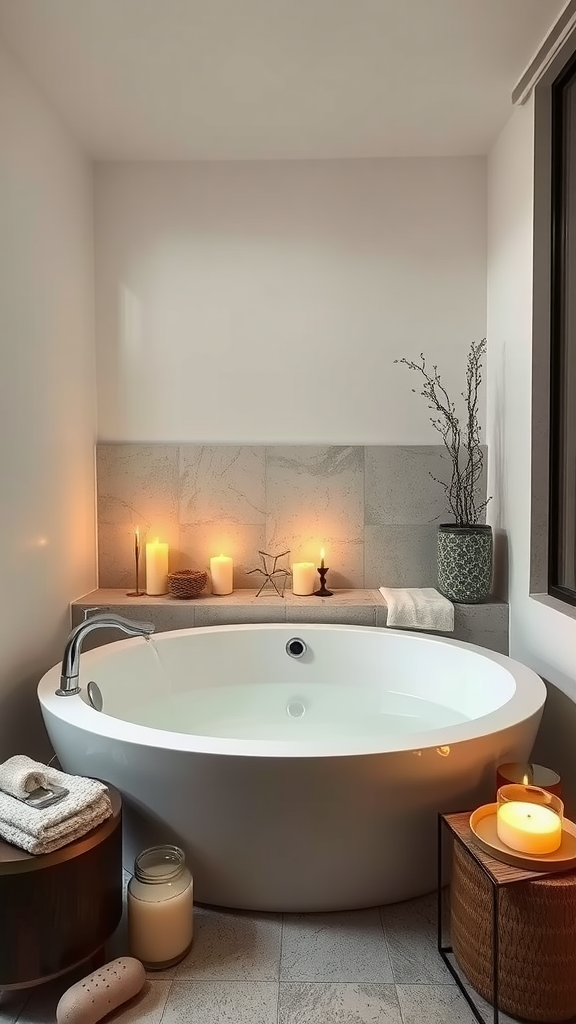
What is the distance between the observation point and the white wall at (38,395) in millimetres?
2246

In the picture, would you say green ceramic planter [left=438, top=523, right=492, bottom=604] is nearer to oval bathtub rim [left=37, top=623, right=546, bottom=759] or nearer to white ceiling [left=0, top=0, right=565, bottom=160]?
oval bathtub rim [left=37, top=623, right=546, bottom=759]

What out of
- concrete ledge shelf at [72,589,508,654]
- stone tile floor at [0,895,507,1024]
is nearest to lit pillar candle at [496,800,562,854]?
stone tile floor at [0,895,507,1024]

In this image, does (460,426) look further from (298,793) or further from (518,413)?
(298,793)

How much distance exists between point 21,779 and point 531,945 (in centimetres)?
117

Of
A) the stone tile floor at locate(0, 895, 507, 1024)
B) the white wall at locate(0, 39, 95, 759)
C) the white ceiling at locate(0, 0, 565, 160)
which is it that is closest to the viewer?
the stone tile floor at locate(0, 895, 507, 1024)

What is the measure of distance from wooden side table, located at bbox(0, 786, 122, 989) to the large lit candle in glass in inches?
34.7

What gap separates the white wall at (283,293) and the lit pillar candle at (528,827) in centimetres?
177

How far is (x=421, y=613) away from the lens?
269 cm

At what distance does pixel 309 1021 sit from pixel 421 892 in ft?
1.61

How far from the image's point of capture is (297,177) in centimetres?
305

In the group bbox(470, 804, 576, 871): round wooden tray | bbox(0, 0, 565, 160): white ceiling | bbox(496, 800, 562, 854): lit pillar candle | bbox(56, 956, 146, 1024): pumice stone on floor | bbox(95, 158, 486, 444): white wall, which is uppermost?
bbox(0, 0, 565, 160): white ceiling

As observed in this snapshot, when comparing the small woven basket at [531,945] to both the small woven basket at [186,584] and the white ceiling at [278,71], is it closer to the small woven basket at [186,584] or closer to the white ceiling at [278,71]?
the small woven basket at [186,584]

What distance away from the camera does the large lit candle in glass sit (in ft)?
4.99

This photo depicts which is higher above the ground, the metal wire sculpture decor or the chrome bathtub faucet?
the metal wire sculpture decor
